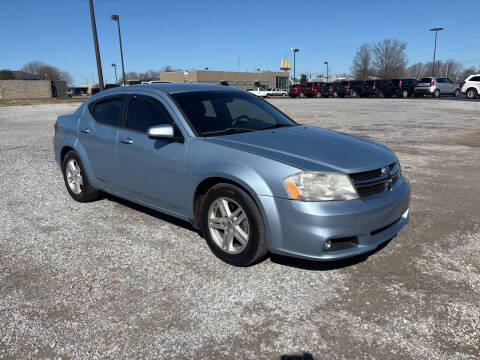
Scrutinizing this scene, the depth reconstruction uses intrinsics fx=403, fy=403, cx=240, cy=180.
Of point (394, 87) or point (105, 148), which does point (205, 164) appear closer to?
point (105, 148)

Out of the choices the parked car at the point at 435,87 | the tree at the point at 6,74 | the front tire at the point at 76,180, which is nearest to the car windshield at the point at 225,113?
the front tire at the point at 76,180

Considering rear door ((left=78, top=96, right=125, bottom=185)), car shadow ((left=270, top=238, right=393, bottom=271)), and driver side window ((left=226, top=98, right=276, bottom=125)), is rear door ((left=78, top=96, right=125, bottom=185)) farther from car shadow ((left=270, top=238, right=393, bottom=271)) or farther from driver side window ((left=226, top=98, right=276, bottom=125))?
car shadow ((left=270, top=238, right=393, bottom=271))

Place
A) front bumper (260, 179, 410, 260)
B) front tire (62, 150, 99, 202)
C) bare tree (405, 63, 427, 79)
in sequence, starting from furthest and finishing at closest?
1. bare tree (405, 63, 427, 79)
2. front tire (62, 150, 99, 202)
3. front bumper (260, 179, 410, 260)

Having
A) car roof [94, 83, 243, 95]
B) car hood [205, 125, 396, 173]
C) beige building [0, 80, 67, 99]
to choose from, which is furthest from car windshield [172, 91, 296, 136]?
beige building [0, 80, 67, 99]

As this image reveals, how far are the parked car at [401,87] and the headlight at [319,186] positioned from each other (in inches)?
1527

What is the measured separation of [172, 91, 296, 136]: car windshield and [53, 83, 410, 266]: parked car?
2 cm

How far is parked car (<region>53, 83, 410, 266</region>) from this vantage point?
314 centimetres

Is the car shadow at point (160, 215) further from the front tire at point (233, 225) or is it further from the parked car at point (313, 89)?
the parked car at point (313, 89)

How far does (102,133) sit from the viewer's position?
15.9 ft

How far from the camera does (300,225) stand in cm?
310

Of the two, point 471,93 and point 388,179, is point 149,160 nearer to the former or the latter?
point 388,179

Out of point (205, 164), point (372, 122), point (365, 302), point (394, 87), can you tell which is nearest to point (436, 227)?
point (365, 302)

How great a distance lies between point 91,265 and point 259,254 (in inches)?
61.8

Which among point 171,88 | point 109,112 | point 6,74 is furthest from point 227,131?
point 6,74
